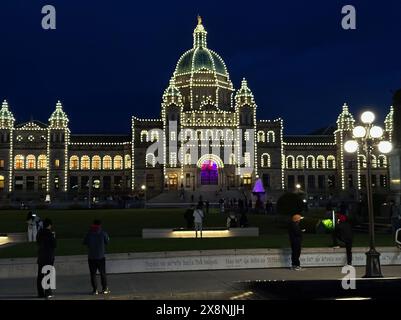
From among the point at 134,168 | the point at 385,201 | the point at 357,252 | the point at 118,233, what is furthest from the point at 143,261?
the point at 134,168

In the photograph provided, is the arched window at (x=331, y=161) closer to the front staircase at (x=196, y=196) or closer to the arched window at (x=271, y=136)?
the arched window at (x=271, y=136)

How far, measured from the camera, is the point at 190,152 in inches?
3922

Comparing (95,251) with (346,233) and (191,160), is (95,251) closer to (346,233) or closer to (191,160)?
(346,233)

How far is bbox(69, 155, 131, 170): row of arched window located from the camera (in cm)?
10794

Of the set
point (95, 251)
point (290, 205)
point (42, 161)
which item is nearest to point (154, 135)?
point (42, 161)

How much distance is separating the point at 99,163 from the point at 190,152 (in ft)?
64.1

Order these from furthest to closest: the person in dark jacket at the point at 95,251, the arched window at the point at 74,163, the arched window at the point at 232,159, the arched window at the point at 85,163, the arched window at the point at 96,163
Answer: the arched window at the point at 96,163 → the arched window at the point at 85,163 → the arched window at the point at 74,163 → the arched window at the point at 232,159 → the person in dark jacket at the point at 95,251

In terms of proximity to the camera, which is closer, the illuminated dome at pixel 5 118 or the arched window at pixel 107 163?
the illuminated dome at pixel 5 118

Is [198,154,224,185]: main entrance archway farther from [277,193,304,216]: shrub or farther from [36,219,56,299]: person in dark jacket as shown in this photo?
[36,219,56,299]: person in dark jacket

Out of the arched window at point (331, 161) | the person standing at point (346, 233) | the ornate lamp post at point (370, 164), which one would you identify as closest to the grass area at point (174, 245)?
the person standing at point (346, 233)

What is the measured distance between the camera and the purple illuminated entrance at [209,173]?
9969 cm

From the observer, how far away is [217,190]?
93875 millimetres

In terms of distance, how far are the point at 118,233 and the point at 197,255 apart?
1392cm

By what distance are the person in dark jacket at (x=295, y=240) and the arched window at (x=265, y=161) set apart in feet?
279
